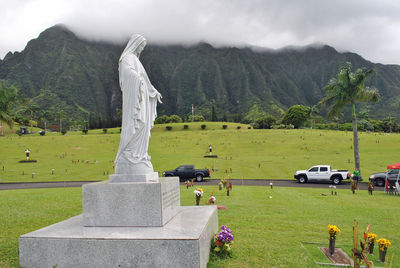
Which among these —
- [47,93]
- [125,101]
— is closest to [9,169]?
[125,101]

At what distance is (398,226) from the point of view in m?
9.51

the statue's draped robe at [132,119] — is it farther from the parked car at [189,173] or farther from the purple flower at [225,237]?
the parked car at [189,173]

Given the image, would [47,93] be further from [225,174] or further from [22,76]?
[225,174]

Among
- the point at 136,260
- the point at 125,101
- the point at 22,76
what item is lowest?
the point at 136,260

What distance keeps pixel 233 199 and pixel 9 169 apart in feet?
91.9

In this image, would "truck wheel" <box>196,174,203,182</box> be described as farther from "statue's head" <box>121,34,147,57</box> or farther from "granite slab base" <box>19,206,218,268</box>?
"granite slab base" <box>19,206,218,268</box>

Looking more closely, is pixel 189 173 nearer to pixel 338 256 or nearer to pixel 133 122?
pixel 133 122

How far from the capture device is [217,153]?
136 ft

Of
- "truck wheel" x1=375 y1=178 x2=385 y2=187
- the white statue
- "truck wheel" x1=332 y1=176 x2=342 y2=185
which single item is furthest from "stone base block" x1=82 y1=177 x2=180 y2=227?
"truck wheel" x1=375 y1=178 x2=385 y2=187

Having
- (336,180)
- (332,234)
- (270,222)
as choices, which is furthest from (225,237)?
(336,180)

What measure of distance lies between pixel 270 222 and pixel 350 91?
24.6 meters

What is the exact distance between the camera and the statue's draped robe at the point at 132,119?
7070 millimetres

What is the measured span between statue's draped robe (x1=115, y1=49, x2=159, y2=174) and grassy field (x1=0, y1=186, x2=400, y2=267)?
2994 mm

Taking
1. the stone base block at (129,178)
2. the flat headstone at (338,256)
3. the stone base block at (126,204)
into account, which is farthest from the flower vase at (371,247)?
the stone base block at (129,178)
